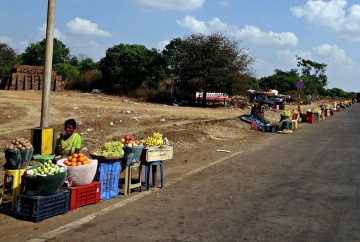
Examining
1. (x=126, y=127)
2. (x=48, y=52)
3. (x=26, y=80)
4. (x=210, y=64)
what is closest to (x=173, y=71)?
(x=210, y=64)

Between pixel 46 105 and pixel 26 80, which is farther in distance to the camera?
pixel 26 80

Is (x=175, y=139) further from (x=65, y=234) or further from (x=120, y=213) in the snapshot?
(x=65, y=234)

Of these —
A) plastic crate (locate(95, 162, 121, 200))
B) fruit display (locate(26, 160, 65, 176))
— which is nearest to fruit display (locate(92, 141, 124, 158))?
plastic crate (locate(95, 162, 121, 200))

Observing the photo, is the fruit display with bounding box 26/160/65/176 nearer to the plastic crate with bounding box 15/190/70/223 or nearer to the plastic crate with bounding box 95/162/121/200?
the plastic crate with bounding box 15/190/70/223

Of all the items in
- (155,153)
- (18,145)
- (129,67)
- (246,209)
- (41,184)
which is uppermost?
(129,67)

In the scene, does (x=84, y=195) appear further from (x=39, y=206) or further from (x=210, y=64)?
(x=210, y=64)

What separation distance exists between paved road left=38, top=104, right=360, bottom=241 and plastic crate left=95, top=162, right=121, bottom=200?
0.55 m

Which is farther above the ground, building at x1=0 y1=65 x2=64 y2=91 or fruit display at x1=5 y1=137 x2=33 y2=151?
building at x1=0 y1=65 x2=64 y2=91

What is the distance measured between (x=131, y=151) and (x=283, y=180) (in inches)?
153

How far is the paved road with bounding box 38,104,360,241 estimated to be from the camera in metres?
5.96

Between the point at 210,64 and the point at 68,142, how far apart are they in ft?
93.9

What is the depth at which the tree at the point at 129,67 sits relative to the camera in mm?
39125

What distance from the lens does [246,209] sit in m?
7.36

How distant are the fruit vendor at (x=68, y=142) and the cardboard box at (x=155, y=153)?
135cm
